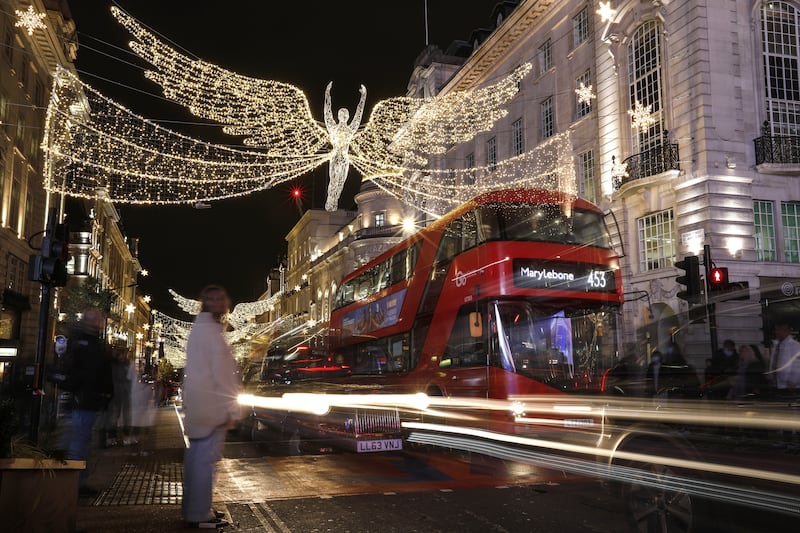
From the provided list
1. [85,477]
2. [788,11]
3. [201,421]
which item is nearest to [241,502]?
[85,477]

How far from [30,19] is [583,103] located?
2090 cm

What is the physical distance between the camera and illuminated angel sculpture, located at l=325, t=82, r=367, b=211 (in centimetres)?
1641

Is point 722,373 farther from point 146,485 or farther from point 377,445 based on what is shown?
point 146,485

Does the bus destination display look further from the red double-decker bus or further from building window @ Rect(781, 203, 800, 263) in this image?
building window @ Rect(781, 203, 800, 263)

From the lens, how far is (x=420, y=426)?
1145 centimetres

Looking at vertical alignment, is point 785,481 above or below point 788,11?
below

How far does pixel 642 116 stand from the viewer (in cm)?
2375

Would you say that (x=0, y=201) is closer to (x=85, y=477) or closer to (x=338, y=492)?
(x=85, y=477)

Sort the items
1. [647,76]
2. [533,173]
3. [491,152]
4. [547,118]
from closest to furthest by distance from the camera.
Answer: [647,76], [533,173], [547,118], [491,152]

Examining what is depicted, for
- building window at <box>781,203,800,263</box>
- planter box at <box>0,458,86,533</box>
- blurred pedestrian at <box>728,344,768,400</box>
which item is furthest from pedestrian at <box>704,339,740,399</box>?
building window at <box>781,203,800,263</box>

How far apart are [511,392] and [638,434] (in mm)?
6310

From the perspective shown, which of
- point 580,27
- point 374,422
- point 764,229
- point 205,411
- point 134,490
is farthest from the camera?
point 580,27

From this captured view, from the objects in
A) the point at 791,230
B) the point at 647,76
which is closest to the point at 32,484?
the point at 791,230

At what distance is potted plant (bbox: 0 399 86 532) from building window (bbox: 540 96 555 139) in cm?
2688
